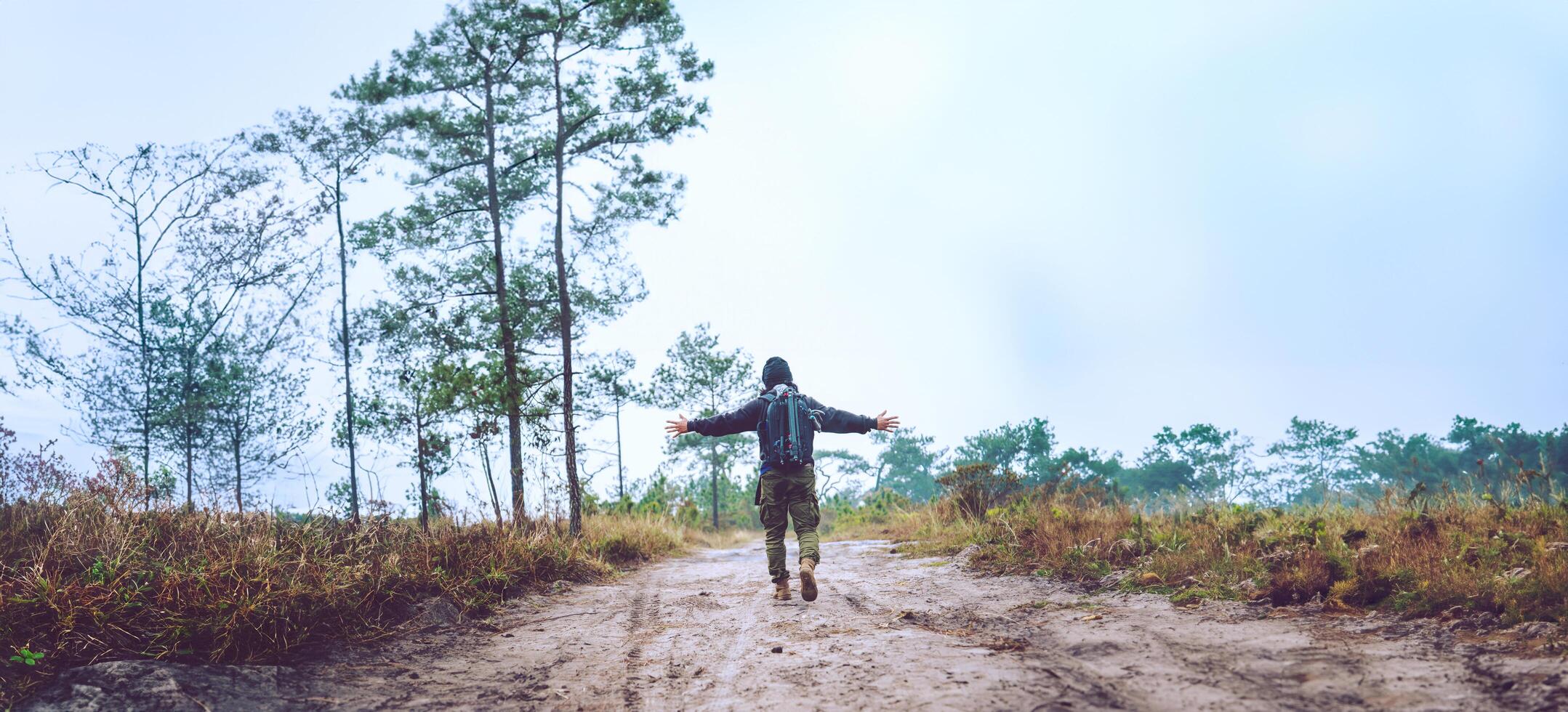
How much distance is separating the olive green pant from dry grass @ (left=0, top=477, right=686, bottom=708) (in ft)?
8.09

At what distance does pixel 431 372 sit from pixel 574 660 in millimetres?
7881

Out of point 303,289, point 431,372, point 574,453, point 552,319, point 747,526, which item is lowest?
point 747,526

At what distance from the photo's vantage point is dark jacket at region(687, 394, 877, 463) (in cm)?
777

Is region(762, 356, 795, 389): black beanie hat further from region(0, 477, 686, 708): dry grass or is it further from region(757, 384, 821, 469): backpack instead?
region(0, 477, 686, 708): dry grass

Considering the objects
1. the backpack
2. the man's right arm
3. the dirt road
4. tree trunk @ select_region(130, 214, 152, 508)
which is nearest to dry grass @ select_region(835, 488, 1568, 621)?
the dirt road

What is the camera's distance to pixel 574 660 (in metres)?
4.89

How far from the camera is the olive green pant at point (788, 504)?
761 centimetres

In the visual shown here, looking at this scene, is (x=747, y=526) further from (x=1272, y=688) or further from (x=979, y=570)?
(x=1272, y=688)

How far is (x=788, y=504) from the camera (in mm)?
7832

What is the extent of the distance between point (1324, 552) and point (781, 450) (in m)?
4.32

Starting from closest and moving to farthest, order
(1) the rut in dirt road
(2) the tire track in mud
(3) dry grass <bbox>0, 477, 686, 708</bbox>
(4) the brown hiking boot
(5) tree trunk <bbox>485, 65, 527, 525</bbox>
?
(1) the rut in dirt road < (2) the tire track in mud < (3) dry grass <bbox>0, 477, 686, 708</bbox> < (4) the brown hiking boot < (5) tree trunk <bbox>485, 65, 527, 525</bbox>

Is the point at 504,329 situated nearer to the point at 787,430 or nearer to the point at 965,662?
the point at 787,430

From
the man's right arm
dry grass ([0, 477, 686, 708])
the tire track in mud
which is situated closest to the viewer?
the tire track in mud

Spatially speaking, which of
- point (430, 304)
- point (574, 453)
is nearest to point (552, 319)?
point (430, 304)
